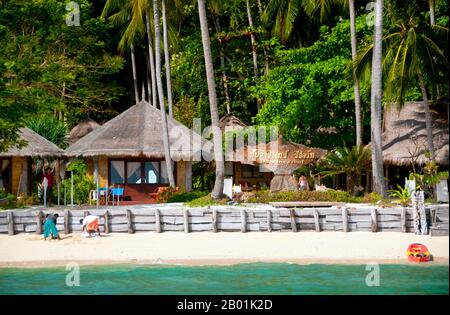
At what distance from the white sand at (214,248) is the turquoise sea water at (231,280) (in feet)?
2.55

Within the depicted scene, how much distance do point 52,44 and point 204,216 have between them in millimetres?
13557

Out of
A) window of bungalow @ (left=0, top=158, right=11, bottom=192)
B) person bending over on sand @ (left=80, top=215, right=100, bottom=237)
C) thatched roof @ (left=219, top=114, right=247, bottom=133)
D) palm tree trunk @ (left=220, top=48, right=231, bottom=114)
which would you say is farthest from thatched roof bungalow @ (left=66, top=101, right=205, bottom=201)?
person bending over on sand @ (left=80, top=215, right=100, bottom=237)

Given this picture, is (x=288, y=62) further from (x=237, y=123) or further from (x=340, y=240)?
(x=340, y=240)

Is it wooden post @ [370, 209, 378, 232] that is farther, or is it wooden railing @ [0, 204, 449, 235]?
wooden railing @ [0, 204, 449, 235]

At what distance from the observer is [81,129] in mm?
48344

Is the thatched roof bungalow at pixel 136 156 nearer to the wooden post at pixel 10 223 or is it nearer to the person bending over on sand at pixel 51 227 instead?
the wooden post at pixel 10 223

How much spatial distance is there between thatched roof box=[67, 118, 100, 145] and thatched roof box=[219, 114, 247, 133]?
30.2 feet

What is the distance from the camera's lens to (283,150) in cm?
3244

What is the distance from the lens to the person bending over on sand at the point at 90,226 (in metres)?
23.5

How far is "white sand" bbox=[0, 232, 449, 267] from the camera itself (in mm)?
20188

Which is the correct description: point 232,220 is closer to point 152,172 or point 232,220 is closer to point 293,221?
point 293,221

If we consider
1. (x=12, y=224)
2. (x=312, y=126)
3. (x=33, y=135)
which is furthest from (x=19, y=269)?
(x=312, y=126)

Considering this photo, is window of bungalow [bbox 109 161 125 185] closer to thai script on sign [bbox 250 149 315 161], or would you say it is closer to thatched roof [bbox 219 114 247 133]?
thai script on sign [bbox 250 149 315 161]

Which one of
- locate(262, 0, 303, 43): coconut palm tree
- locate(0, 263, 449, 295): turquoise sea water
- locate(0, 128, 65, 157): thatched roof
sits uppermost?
locate(262, 0, 303, 43): coconut palm tree
